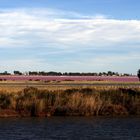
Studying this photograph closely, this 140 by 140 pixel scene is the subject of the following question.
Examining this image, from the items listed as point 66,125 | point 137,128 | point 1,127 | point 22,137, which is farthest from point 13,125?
point 137,128

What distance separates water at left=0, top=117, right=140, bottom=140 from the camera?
36.6 metres

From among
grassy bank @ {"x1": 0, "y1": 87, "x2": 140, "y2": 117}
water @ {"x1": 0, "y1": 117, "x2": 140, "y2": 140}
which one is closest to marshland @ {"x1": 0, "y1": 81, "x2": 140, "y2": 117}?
grassy bank @ {"x1": 0, "y1": 87, "x2": 140, "y2": 117}

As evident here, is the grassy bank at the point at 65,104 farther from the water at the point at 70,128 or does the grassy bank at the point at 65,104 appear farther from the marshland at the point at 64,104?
the water at the point at 70,128

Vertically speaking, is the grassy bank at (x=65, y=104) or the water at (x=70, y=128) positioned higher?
the grassy bank at (x=65, y=104)

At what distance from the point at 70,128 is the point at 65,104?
10975 mm

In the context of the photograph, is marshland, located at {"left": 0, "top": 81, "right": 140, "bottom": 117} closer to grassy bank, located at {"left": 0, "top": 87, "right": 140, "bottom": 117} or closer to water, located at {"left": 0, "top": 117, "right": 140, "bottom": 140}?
grassy bank, located at {"left": 0, "top": 87, "right": 140, "bottom": 117}

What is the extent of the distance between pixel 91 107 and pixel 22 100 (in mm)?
6652

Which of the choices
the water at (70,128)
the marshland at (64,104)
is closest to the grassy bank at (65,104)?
the marshland at (64,104)

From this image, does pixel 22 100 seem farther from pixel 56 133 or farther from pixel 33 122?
pixel 56 133

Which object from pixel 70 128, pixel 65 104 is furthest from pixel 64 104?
pixel 70 128

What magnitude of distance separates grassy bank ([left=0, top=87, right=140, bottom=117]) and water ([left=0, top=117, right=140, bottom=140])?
2.58 metres

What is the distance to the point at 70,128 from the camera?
41.2 metres

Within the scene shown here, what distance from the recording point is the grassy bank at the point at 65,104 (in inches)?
2015

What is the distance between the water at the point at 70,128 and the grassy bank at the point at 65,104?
8.46 ft
